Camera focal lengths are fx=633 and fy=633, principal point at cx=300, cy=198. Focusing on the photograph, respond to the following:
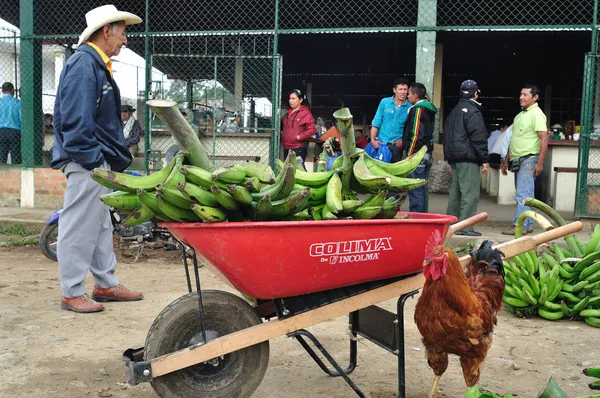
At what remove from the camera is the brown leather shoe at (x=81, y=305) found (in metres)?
4.73

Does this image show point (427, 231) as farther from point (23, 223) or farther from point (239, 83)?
point (239, 83)

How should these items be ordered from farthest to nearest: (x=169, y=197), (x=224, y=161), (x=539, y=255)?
(x=224, y=161)
(x=539, y=255)
(x=169, y=197)

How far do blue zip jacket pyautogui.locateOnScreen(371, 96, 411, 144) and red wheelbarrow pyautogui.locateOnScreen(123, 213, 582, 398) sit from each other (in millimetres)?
4403

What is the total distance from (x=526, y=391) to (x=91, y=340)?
272 centimetres

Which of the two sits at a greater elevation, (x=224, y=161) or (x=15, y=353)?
(x=224, y=161)

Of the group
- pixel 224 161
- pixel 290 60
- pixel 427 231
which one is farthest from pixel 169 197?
pixel 290 60

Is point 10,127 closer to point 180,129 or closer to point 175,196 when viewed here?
point 180,129

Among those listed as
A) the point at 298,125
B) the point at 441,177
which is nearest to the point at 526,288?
the point at 298,125

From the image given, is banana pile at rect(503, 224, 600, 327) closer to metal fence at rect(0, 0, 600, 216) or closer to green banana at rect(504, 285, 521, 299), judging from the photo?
green banana at rect(504, 285, 521, 299)

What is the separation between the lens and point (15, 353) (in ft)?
12.8

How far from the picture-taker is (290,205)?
111 inches

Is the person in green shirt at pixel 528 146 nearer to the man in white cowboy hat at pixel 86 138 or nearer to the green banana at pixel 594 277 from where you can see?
the green banana at pixel 594 277

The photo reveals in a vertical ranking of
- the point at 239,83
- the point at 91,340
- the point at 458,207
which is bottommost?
the point at 91,340

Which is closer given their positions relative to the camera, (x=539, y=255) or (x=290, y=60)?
(x=539, y=255)
